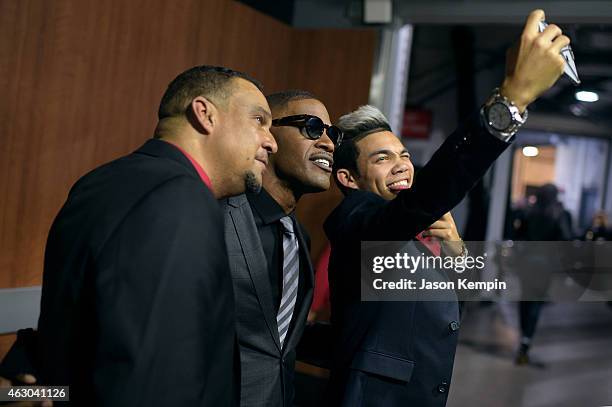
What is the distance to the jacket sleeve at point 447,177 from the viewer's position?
1.35m

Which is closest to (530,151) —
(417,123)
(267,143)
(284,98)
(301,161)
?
(417,123)

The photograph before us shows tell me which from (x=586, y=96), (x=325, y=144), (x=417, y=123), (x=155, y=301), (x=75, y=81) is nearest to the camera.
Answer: (x=155, y=301)

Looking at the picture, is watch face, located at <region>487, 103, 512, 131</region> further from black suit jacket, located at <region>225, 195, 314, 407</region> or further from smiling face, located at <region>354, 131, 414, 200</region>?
black suit jacket, located at <region>225, 195, 314, 407</region>

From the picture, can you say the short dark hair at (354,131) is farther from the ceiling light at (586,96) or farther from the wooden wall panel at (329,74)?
the ceiling light at (586,96)

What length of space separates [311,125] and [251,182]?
686 mm

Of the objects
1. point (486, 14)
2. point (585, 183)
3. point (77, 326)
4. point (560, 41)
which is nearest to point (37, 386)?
point (77, 326)

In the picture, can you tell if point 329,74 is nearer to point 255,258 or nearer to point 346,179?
point 346,179

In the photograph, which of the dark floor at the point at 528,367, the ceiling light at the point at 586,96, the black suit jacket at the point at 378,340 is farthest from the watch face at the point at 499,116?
the ceiling light at the point at 586,96

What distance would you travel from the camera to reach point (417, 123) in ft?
35.3

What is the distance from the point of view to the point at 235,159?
1515mm

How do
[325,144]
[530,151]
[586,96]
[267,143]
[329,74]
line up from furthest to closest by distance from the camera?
1. [530,151]
2. [586,96]
3. [329,74]
4. [325,144]
5. [267,143]

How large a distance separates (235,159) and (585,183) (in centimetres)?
1571

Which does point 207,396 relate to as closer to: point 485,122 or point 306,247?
point 485,122

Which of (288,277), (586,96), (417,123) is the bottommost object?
(288,277)
